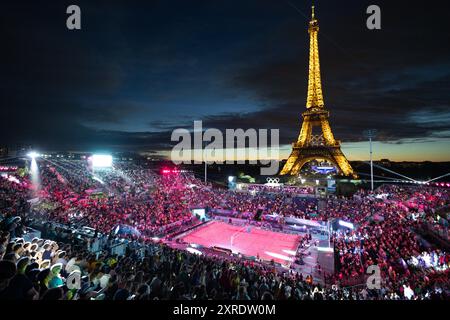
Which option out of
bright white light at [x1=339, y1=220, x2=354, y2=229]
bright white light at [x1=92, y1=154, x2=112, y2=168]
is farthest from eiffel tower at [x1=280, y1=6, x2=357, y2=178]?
bright white light at [x1=92, y1=154, x2=112, y2=168]

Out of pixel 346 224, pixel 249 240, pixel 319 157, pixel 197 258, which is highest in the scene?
pixel 319 157

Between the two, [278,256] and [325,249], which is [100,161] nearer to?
[278,256]

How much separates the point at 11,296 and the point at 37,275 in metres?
1.04

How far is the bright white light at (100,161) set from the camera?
145 feet

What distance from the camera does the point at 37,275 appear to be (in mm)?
4852

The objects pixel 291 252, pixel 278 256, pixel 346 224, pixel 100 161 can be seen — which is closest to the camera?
pixel 278 256

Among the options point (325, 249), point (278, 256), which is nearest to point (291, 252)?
point (278, 256)

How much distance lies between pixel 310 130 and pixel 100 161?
39.5 m

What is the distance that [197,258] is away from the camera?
10.7m

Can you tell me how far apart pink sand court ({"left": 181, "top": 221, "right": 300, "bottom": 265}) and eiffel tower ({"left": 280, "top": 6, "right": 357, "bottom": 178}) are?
24.3 metres

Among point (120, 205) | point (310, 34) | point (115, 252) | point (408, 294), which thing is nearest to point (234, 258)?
point (115, 252)

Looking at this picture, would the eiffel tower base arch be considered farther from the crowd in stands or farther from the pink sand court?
the pink sand court
